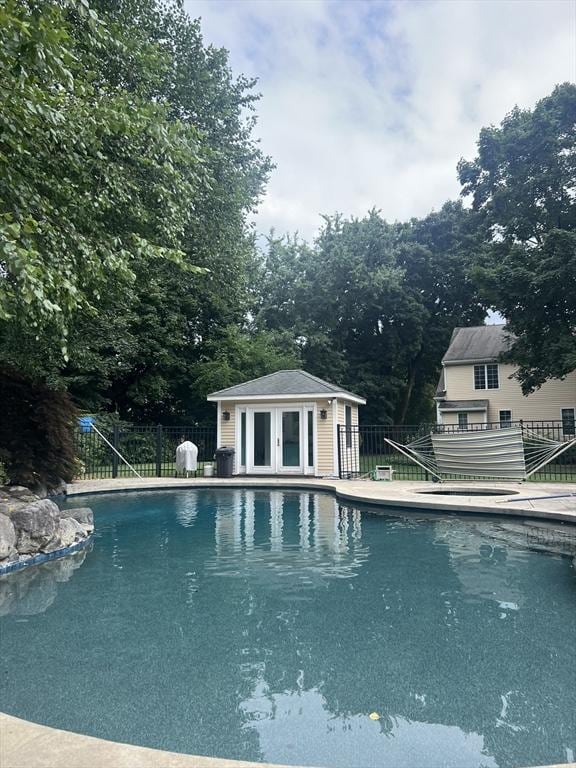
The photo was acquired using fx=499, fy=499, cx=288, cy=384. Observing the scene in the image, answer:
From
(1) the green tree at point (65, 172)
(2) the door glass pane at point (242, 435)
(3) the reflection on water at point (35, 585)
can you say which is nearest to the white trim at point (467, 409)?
(2) the door glass pane at point (242, 435)

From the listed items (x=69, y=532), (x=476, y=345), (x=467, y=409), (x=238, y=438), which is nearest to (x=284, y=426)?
(x=238, y=438)

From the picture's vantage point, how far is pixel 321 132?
11.9m

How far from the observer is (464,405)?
25.8 meters

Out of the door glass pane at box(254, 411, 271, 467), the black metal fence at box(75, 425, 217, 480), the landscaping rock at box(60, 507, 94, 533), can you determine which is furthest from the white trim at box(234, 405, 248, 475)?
the landscaping rock at box(60, 507, 94, 533)

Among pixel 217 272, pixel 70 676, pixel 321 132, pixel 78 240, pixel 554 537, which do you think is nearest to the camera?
pixel 70 676

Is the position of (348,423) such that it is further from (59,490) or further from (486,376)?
(486,376)

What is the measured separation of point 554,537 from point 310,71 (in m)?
9.91

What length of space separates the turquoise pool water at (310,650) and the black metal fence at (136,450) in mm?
8298

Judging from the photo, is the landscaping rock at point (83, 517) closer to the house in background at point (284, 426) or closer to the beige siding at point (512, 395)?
the house in background at point (284, 426)

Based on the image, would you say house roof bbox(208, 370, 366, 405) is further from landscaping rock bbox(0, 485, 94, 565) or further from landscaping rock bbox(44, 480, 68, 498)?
landscaping rock bbox(0, 485, 94, 565)

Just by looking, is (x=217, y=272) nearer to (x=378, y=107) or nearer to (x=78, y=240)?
(x=378, y=107)

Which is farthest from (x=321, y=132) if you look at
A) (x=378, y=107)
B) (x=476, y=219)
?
(x=476, y=219)

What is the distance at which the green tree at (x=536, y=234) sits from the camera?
17.5 m

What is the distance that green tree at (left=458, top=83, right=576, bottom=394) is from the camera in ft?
57.5
